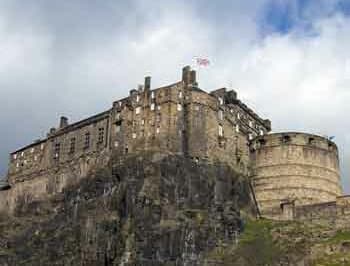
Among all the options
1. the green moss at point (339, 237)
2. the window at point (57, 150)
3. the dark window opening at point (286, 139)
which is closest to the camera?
the green moss at point (339, 237)

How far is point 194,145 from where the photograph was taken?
282ft

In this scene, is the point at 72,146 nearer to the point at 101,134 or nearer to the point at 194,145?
the point at 101,134

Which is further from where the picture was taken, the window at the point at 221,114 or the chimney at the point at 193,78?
the chimney at the point at 193,78

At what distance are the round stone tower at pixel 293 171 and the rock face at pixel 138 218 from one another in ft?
14.6

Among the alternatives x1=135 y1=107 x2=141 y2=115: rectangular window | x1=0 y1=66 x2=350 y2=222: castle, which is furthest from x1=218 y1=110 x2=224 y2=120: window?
x1=135 y1=107 x2=141 y2=115: rectangular window

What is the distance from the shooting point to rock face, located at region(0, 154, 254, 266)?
76062mm

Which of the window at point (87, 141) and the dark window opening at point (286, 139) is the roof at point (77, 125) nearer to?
the window at point (87, 141)

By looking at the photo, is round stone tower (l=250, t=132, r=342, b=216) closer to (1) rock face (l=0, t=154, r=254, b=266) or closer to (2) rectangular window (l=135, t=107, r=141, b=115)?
(1) rock face (l=0, t=154, r=254, b=266)

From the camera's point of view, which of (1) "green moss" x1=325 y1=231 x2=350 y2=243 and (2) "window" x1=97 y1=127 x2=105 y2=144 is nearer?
(1) "green moss" x1=325 y1=231 x2=350 y2=243

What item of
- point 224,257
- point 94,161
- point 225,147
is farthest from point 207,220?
point 94,161

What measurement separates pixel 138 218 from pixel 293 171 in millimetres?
23616

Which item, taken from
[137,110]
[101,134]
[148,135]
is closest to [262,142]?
[148,135]

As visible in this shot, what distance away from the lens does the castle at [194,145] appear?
285 feet

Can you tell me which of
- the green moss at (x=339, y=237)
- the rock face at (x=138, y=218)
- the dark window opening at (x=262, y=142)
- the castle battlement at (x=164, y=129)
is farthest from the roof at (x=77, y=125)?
the green moss at (x=339, y=237)
